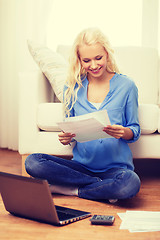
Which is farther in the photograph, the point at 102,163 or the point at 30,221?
the point at 102,163

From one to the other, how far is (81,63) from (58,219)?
833mm

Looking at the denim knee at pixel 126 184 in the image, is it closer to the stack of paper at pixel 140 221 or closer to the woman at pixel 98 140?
the woman at pixel 98 140

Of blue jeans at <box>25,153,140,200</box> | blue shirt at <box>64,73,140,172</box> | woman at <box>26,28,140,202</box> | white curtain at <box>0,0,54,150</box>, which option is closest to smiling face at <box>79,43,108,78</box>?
woman at <box>26,28,140,202</box>

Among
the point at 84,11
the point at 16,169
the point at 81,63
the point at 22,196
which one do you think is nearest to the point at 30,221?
the point at 22,196

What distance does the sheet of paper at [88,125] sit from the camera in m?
1.47

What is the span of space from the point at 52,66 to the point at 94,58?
600mm

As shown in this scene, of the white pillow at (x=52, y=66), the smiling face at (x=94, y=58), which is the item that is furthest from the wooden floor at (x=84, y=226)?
the white pillow at (x=52, y=66)

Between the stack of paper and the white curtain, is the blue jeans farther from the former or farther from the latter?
the white curtain

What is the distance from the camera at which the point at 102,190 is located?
169 cm

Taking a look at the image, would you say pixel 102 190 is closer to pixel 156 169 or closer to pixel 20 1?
pixel 156 169

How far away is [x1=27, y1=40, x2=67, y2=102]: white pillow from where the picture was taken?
2225 millimetres

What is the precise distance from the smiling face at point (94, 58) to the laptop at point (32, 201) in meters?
0.65

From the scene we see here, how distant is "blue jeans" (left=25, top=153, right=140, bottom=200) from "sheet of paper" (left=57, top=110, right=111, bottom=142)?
22 cm

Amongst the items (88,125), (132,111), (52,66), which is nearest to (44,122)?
(52,66)
